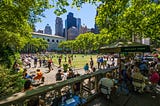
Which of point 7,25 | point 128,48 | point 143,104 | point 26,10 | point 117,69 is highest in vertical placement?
point 26,10

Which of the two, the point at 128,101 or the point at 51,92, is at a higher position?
the point at 51,92

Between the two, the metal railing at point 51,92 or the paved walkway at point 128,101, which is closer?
the metal railing at point 51,92

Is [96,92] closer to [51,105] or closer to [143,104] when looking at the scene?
[143,104]

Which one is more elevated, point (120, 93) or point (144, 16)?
point (144, 16)

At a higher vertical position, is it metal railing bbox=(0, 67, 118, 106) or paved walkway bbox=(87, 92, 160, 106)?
metal railing bbox=(0, 67, 118, 106)

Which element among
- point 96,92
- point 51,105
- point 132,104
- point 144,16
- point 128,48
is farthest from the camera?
point 144,16

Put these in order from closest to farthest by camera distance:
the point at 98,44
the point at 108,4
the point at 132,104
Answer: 1. the point at 132,104
2. the point at 108,4
3. the point at 98,44

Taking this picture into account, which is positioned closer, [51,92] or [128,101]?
[51,92]

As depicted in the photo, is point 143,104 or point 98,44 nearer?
point 143,104

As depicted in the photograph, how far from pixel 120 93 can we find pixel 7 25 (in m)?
8.80

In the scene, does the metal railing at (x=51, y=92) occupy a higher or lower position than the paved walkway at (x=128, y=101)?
higher

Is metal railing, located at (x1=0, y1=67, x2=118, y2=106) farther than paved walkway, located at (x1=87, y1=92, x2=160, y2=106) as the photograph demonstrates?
No

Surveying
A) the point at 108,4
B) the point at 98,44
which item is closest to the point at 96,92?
the point at 108,4

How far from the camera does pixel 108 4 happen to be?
14703mm
